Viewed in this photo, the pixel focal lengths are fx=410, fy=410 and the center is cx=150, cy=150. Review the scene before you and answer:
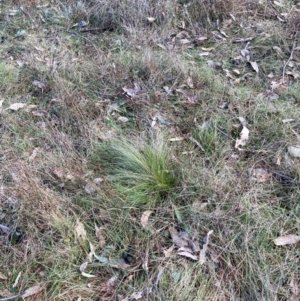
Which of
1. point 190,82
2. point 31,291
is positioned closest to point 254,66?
point 190,82

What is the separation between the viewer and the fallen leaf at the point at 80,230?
2.30 m

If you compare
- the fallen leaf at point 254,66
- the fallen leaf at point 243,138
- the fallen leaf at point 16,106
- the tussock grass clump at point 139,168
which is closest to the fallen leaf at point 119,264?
the tussock grass clump at point 139,168

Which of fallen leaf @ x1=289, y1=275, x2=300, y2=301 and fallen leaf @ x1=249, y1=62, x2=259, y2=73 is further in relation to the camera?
fallen leaf @ x1=249, y1=62, x2=259, y2=73

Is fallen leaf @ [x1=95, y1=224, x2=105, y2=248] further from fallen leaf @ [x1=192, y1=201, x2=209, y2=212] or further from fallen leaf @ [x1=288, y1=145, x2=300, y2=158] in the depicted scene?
fallen leaf @ [x1=288, y1=145, x2=300, y2=158]

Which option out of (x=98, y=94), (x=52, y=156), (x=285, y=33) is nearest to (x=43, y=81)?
(x=98, y=94)

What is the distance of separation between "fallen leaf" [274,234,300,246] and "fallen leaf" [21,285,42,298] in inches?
50.7

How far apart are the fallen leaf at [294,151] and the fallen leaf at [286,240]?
66 centimetres

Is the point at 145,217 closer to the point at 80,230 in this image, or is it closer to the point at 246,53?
the point at 80,230

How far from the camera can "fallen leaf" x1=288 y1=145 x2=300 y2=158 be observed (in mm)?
2728

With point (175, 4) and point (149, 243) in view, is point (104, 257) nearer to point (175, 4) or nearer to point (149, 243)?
point (149, 243)

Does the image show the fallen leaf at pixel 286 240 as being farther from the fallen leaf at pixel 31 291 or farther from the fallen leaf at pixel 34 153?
the fallen leaf at pixel 34 153

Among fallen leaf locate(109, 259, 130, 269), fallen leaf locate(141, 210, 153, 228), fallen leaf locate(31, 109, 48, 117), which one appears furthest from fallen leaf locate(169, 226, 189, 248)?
fallen leaf locate(31, 109, 48, 117)

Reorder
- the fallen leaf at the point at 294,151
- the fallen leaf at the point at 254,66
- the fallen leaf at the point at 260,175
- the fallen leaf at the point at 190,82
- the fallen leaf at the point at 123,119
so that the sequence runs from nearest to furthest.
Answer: the fallen leaf at the point at 260,175 → the fallen leaf at the point at 294,151 → the fallen leaf at the point at 123,119 → the fallen leaf at the point at 190,82 → the fallen leaf at the point at 254,66

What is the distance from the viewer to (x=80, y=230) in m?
2.33
